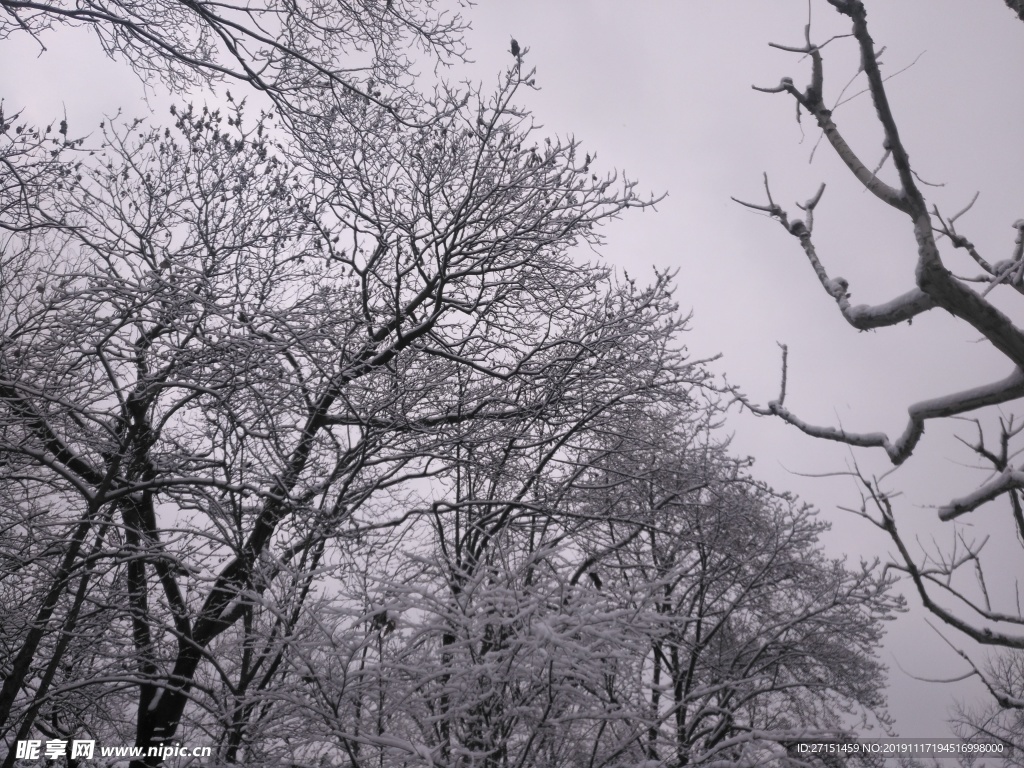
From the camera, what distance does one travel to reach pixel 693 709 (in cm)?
1109

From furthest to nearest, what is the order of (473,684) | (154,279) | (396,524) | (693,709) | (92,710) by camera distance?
1. (693,709)
2. (92,710)
3. (396,524)
4. (154,279)
5. (473,684)

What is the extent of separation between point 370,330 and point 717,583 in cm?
762

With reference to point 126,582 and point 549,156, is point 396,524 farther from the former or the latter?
point 549,156

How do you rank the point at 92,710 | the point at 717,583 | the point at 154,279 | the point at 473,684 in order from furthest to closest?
1. the point at 717,583
2. the point at 92,710
3. the point at 154,279
4. the point at 473,684

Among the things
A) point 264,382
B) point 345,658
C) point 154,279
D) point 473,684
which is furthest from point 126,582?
point 473,684

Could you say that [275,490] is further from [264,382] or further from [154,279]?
[154,279]

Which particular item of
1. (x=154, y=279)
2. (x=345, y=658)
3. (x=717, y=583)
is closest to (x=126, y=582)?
(x=154, y=279)

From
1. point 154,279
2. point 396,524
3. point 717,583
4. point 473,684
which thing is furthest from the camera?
point 717,583

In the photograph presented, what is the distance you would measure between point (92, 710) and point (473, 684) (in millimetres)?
7502

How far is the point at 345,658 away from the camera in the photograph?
4805 millimetres

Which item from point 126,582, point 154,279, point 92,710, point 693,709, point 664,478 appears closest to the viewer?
point 154,279

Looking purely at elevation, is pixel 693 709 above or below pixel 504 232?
below

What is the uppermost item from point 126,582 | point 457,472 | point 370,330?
point 370,330

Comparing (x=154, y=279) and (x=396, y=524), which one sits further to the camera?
(x=396, y=524)
